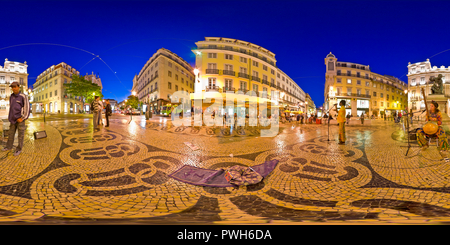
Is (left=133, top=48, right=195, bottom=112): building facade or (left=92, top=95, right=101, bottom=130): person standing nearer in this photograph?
Answer: (left=92, top=95, right=101, bottom=130): person standing

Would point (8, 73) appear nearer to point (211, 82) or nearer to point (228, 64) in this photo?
point (211, 82)

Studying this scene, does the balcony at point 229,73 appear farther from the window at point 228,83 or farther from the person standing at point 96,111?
the person standing at point 96,111

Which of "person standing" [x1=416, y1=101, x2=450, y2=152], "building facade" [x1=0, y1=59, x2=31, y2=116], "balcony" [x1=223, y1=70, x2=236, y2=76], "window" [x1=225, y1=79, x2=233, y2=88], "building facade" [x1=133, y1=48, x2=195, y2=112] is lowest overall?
"person standing" [x1=416, y1=101, x2=450, y2=152]

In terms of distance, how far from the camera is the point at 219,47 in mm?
20172

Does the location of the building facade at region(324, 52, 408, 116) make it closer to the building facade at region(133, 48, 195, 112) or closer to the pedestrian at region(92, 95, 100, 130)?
the building facade at region(133, 48, 195, 112)

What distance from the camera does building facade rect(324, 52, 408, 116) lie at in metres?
40.2

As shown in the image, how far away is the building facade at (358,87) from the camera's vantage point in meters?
40.2

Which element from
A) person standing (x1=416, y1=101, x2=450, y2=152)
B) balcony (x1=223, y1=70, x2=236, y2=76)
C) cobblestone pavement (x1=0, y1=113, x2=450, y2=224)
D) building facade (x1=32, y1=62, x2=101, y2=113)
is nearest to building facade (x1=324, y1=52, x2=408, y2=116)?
balcony (x1=223, y1=70, x2=236, y2=76)

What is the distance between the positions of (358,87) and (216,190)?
52394 millimetres

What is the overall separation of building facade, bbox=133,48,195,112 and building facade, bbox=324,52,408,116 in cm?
3302

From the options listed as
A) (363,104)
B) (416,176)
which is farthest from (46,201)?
(363,104)

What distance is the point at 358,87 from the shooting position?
136 ft

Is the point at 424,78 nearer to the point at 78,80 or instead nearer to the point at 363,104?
the point at 363,104

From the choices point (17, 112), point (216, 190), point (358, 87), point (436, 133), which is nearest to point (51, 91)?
point (17, 112)
